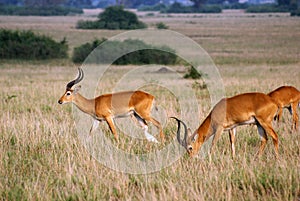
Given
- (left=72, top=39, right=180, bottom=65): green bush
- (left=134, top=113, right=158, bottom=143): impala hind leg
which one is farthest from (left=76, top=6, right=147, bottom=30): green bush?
(left=134, top=113, right=158, bottom=143): impala hind leg

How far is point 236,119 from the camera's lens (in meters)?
8.35

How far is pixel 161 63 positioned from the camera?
30.1 metres

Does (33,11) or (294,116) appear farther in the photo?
(33,11)

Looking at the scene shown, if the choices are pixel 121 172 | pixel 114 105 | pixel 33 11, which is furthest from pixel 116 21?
pixel 121 172

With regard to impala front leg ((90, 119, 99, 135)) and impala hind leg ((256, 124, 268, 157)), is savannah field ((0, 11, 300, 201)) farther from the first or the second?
impala front leg ((90, 119, 99, 135))

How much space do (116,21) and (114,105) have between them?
5009 cm

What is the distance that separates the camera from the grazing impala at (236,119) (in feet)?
27.1

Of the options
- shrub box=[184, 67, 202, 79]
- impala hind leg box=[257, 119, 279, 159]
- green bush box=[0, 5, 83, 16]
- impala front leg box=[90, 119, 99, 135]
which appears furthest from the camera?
green bush box=[0, 5, 83, 16]

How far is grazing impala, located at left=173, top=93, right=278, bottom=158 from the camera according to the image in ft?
27.1

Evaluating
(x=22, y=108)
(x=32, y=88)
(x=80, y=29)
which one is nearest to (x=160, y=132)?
(x=22, y=108)

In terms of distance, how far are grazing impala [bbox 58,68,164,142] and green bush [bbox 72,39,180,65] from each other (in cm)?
1872

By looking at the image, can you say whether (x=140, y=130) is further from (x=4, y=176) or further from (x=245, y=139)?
(x=4, y=176)

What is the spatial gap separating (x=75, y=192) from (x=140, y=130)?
400cm

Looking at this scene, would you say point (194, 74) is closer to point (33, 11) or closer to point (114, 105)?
point (114, 105)
